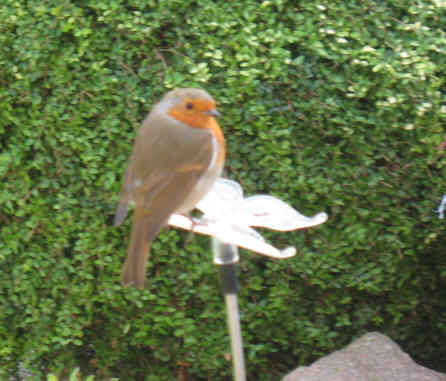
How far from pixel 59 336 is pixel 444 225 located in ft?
5.89

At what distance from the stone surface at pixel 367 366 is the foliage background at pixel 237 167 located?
18cm

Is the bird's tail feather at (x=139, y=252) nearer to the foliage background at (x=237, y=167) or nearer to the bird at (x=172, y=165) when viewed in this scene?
the bird at (x=172, y=165)

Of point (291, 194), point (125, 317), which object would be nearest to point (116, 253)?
point (125, 317)

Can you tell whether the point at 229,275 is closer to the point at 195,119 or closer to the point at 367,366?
the point at 195,119

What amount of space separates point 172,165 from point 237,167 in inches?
38.0

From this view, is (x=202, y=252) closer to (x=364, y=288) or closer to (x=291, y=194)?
(x=291, y=194)

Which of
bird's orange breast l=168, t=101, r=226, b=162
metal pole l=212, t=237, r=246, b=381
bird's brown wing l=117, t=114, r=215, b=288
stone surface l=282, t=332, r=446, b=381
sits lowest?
stone surface l=282, t=332, r=446, b=381

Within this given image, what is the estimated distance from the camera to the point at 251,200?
2.23 meters

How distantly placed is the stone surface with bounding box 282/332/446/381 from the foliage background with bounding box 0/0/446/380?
0.60 feet

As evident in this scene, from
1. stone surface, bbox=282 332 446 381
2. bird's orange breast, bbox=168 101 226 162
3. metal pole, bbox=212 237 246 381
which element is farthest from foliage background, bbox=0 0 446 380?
metal pole, bbox=212 237 246 381

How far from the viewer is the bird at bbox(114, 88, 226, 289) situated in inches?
86.1

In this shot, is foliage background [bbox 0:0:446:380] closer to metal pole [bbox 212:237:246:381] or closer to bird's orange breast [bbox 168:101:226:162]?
bird's orange breast [bbox 168:101:226:162]

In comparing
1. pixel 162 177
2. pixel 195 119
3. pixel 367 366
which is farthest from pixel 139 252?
pixel 367 366

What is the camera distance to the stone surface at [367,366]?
10.0ft
